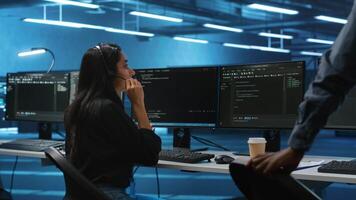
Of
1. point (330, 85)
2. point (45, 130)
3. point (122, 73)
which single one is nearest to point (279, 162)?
point (330, 85)

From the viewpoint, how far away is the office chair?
913 mm

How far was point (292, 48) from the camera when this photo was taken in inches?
701

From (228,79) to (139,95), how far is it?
0.62 meters

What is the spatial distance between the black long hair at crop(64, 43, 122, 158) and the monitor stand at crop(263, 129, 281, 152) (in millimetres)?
983

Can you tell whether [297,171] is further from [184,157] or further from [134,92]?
[134,92]

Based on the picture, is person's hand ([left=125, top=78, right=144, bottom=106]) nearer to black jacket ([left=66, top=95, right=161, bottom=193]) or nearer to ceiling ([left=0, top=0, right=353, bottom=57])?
black jacket ([left=66, top=95, right=161, bottom=193])

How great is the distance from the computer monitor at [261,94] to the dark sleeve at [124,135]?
2.72 feet

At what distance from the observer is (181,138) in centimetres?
308

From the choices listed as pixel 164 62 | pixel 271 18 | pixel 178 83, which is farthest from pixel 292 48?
pixel 178 83

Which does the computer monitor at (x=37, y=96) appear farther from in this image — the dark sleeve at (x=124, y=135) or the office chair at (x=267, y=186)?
the office chair at (x=267, y=186)

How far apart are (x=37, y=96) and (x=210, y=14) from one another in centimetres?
988

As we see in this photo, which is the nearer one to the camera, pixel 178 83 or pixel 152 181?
pixel 178 83

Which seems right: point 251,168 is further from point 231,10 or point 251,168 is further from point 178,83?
point 231,10

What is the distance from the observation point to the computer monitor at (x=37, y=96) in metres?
3.61
